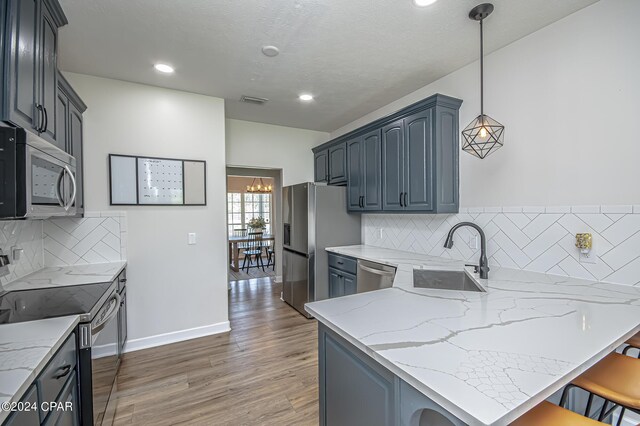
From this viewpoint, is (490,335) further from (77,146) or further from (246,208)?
(246,208)

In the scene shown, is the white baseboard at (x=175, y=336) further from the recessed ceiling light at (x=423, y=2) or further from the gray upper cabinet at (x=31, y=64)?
the recessed ceiling light at (x=423, y=2)

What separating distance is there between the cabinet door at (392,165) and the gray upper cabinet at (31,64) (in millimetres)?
2666

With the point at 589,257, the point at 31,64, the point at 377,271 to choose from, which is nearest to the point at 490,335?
the point at 589,257

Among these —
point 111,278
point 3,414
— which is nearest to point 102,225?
point 111,278

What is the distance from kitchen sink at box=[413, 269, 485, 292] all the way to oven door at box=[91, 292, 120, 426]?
5.97 ft

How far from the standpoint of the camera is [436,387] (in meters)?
0.73

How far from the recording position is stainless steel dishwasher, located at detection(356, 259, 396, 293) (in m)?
2.56

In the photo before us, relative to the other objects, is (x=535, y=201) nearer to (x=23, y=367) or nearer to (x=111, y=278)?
(x=23, y=367)

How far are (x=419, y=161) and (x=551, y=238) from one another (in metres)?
1.18

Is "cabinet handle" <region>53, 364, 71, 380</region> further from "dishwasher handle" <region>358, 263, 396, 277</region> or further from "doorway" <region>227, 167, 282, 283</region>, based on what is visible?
"doorway" <region>227, 167, 282, 283</region>

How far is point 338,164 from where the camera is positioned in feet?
12.9

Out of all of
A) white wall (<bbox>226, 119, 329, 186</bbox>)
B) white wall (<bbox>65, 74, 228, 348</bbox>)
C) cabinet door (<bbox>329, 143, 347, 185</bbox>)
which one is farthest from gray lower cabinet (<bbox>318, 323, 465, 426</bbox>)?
white wall (<bbox>226, 119, 329, 186</bbox>)

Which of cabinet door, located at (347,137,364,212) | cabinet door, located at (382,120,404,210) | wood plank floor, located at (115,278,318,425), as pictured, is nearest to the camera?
wood plank floor, located at (115,278,318,425)

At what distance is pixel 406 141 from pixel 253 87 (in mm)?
1702
